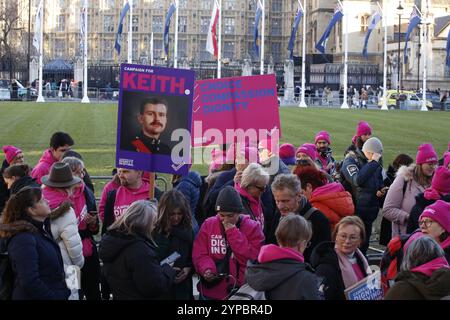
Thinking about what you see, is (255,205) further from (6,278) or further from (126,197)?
(6,278)

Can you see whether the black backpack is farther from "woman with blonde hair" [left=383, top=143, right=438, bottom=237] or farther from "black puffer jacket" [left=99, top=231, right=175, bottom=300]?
"woman with blonde hair" [left=383, top=143, right=438, bottom=237]

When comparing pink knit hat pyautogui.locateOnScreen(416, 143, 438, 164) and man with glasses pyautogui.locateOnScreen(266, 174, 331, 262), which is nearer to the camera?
man with glasses pyautogui.locateOnScreen(266, 174, 331, 262)

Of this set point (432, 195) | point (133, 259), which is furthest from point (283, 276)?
point (432, 195)

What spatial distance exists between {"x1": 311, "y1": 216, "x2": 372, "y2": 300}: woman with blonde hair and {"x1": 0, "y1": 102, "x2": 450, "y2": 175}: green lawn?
39.2 feet

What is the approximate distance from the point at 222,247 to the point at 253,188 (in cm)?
99

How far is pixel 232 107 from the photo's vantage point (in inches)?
411

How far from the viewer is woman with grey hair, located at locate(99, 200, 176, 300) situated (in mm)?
6465

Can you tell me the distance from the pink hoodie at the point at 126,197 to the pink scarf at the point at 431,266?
3478mm

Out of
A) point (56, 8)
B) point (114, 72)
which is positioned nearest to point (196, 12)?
point (56, 8)

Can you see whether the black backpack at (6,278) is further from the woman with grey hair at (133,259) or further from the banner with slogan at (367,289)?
the banner with slogan at (367,289)

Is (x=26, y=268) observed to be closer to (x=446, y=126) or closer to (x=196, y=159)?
(x=196, y=159)

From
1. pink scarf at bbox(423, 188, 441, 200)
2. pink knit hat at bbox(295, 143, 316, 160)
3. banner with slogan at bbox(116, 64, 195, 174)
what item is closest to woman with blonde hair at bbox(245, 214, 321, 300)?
banner with slogan at bbox(116, 64, 195, 174)

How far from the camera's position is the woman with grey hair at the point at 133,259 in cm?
646

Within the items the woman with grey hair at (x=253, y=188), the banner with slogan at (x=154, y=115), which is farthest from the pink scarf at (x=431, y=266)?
the banner with slogan at (x=154, y=115)
